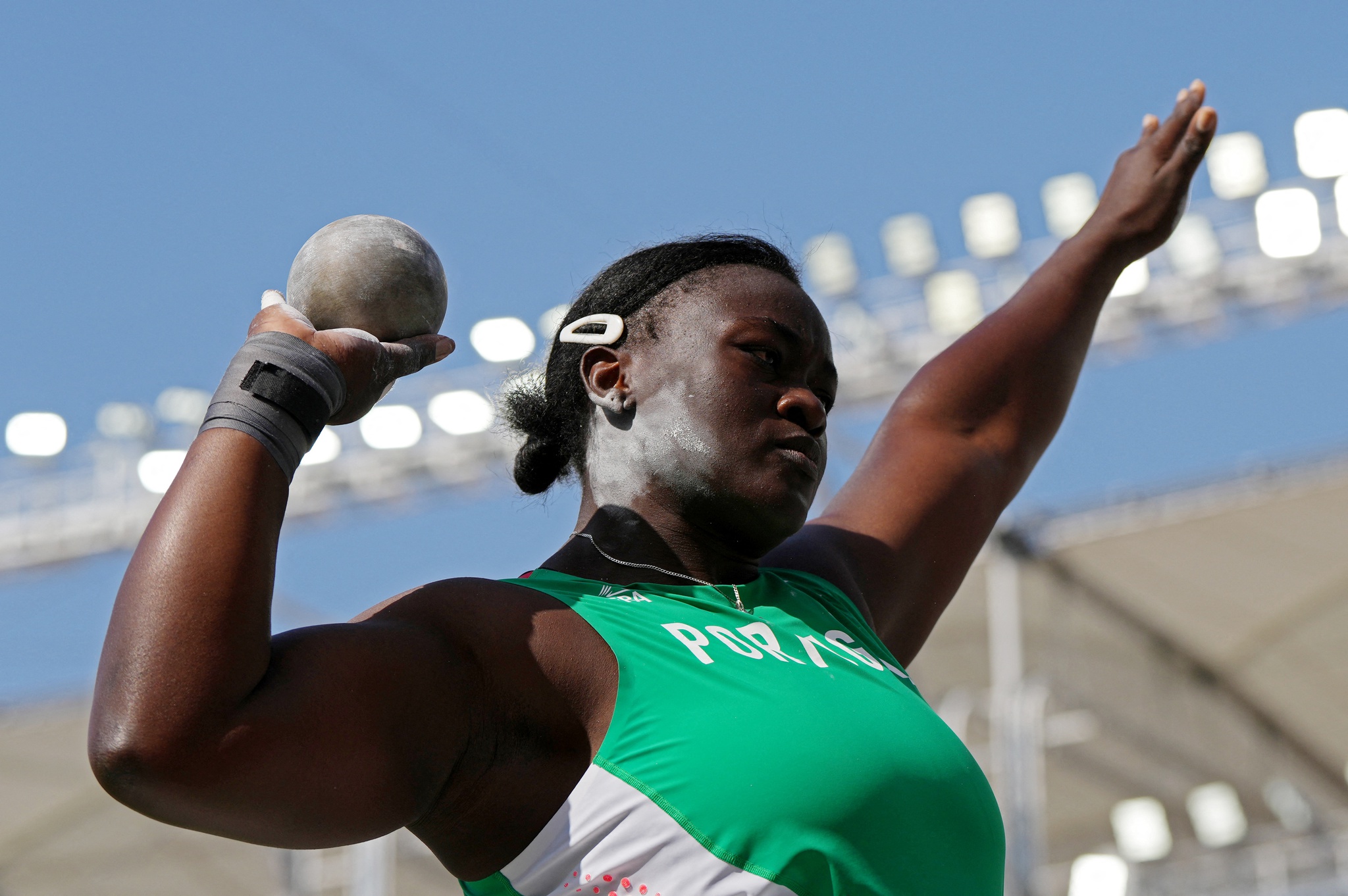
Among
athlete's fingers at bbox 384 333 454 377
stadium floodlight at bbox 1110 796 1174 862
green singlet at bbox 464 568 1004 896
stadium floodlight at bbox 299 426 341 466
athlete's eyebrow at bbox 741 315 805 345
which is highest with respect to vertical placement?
athlete's fingers at bbox 384 333 454 377

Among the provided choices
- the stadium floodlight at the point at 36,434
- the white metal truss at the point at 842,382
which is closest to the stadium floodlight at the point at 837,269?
the white metal truss at the point at 842,382

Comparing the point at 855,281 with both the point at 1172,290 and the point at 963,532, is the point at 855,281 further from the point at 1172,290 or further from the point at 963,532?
the point at 963,532

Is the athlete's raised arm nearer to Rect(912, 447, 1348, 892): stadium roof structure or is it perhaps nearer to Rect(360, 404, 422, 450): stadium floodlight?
Rect(912, 447, 1348, 892): stadium roof structure

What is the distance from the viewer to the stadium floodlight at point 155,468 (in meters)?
19.0

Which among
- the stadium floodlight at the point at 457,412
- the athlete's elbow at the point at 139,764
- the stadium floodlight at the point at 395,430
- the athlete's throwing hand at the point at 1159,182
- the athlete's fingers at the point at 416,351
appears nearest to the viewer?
the athlete's elbow at the point at 139,764

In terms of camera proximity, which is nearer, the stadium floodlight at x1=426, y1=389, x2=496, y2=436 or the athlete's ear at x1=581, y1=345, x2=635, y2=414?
the athlete's ear at x1=581, y1=345, x2=635, y2=414

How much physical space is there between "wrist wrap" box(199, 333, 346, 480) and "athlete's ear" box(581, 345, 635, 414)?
21.2 inches

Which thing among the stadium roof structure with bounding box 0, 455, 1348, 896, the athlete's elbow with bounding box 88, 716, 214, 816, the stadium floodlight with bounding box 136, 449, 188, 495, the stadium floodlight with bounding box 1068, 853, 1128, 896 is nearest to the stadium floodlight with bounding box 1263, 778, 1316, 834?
the stadium roof structure with bounding box 0, 455, 1348, 896

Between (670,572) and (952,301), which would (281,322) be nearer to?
(670,572)

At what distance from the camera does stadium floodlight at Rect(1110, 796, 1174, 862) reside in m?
15.6

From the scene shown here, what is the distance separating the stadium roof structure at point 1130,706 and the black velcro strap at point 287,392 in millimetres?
9559

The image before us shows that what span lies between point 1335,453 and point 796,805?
11.8m

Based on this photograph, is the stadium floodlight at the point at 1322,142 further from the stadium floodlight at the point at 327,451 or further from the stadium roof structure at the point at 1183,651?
the stadium floodlight at the point at 327,451

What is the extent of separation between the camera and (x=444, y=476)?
700 inches
